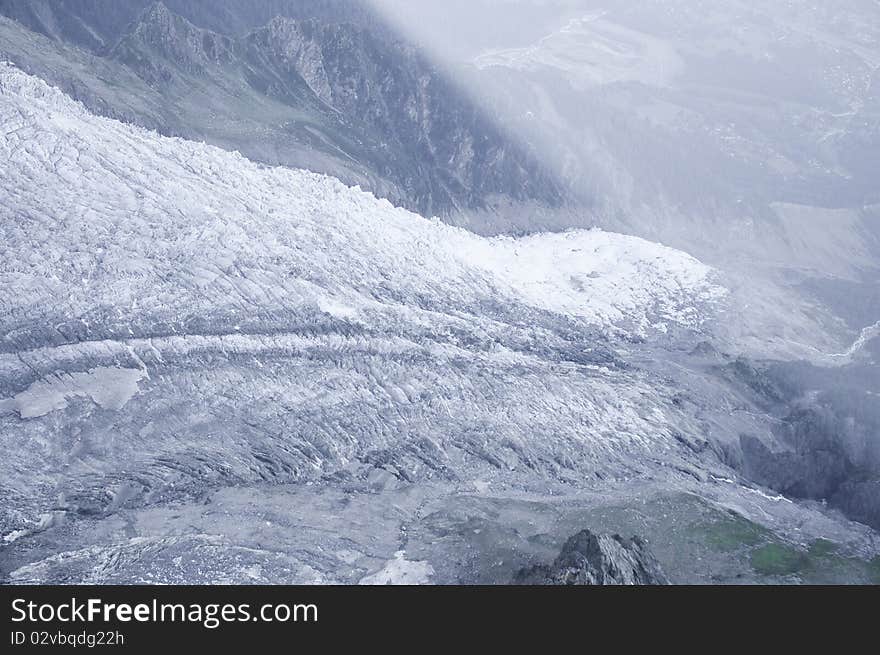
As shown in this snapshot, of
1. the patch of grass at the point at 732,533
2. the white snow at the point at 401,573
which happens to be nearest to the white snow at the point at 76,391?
the white snow at the point at 401,573

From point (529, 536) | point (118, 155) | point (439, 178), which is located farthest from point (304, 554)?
point (439, 178)

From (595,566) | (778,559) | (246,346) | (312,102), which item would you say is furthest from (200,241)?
(778,559)

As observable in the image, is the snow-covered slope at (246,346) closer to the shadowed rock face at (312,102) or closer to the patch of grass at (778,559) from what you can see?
the shadowed rock face at (312,102)

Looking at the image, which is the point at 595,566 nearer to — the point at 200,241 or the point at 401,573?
the point at 401,573

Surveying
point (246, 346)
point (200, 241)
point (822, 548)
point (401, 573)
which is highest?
point (822, 548)

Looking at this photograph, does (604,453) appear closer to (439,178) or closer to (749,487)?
(749,487)

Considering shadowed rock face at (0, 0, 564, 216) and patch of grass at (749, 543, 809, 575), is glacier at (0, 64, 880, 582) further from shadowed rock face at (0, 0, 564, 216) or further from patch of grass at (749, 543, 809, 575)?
shadowed rock face at (0, 0, 564, 216)
